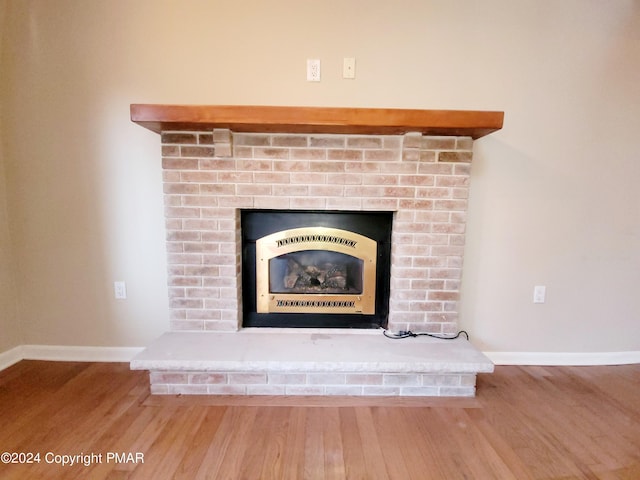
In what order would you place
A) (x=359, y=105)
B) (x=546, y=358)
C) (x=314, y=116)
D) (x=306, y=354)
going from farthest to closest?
(x=546, y=358), (x=359, y=105), (x=306, y=354), (x=314, y=116)

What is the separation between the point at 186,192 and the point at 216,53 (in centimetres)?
79

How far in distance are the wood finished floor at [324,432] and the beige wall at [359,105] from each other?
0.38m

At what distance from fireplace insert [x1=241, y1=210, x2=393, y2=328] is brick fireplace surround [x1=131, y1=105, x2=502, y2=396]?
83 millimetres

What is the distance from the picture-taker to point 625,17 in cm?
170

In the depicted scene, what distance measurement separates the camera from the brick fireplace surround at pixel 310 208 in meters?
1.52

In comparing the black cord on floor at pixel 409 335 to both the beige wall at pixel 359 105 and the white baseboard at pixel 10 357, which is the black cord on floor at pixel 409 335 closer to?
the beige wall at pixel 359 105

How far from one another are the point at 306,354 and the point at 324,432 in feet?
1.18

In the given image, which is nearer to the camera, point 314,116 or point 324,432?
point 324,432

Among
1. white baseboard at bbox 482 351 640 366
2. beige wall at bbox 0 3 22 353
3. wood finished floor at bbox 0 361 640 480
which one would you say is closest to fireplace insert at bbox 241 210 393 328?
wood finished floor at bbox 0 361 640 480

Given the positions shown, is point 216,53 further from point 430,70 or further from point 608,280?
point 608,280

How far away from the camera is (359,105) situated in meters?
1.69

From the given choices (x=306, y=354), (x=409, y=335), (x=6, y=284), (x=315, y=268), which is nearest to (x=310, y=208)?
(x=315, y=268)

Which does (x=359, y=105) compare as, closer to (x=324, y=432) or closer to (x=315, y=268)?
(x=315, y=268)

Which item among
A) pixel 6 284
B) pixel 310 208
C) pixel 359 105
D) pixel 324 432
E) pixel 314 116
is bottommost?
pixel 324 432
